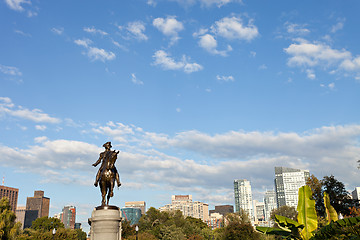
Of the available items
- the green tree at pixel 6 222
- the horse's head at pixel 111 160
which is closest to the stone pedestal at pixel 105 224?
the horse's head at pixel 111 160

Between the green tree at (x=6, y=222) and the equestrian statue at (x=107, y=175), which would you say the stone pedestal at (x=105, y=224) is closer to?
the equestrian statue at (x=107, y=175)

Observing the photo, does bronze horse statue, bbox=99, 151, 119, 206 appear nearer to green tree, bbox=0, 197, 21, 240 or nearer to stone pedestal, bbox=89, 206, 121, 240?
stone pedestal, bbox=89, 206, 121, 240

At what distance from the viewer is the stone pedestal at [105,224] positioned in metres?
16.7

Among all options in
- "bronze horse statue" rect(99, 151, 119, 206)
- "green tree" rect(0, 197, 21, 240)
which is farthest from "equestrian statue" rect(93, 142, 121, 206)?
"green tree" rect(0, 197, 21, 240)

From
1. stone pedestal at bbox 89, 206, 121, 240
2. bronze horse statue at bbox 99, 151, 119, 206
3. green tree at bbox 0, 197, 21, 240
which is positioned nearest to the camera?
stone pedestal at bbox 89, 206, 121, 240

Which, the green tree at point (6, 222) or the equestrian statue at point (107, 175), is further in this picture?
the green tree at point (6, 222)

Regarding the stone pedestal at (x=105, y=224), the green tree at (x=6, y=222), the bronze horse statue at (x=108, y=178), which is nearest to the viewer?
the stone pedestal at (x=105, y=224)

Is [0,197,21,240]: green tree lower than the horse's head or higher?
lower

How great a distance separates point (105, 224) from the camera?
55.2ft

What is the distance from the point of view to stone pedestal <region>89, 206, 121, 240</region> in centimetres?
1668

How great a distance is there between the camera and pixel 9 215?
28891 mm

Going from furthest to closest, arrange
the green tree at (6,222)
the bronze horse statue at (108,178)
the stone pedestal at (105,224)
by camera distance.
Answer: the green tree at (6,222) < the bronze horse statue at (108,178) < the stone pedestal at (105,224)

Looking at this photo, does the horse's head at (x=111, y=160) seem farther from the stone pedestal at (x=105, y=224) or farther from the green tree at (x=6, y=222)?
the green tree at (x=6, y=222)

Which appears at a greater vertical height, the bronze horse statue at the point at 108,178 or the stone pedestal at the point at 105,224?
the bronze horse statue at the point at 108,178
